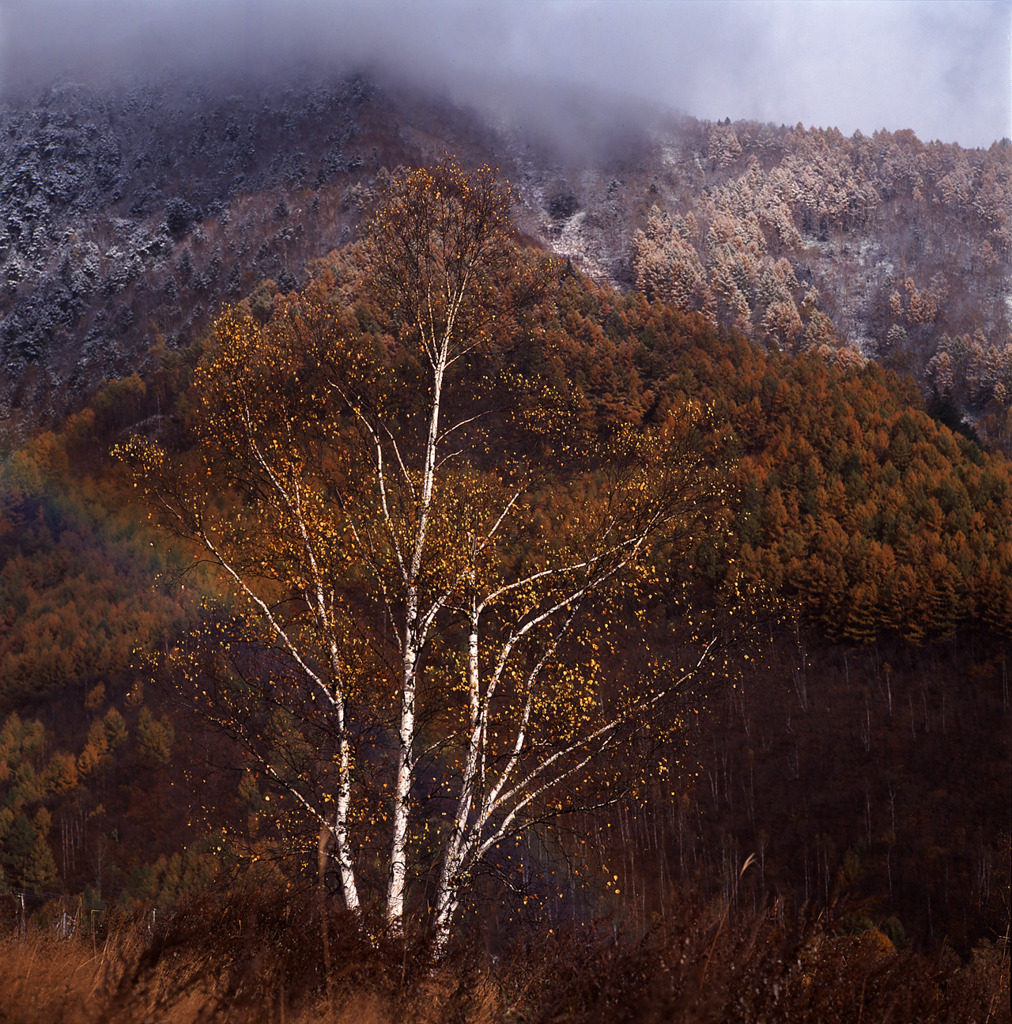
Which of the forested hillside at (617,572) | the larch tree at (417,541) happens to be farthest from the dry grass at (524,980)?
the larch tree at (417,541)

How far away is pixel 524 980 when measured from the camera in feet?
16.6

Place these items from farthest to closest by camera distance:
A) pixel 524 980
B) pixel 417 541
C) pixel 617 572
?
pixel 617 572 < pixel 417 541 < pixel 524 980

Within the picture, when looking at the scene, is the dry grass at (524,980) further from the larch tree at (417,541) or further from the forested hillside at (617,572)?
the larch tree at (417,541)

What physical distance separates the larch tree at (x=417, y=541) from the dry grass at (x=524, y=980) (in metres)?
2.62

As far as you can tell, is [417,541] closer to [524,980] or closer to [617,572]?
[617,572]

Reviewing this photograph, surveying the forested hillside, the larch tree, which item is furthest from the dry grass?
the larch tree

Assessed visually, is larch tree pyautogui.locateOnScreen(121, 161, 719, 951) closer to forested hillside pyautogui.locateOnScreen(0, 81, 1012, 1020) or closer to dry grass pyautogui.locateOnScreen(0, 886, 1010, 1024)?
forested hillside pyautogui.locateOnScreen(0, 81, 1012, 1020)

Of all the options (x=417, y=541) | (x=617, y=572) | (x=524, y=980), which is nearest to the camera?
(x=524, y=980)

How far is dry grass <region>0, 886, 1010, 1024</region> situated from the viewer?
3.47m

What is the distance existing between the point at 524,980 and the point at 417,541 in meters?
4.69

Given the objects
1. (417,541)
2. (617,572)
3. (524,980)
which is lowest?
(524,980)

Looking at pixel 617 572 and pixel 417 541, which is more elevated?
pixel 417 541

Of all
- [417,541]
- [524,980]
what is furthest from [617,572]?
[524,980]

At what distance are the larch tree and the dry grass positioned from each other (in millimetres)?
2625
